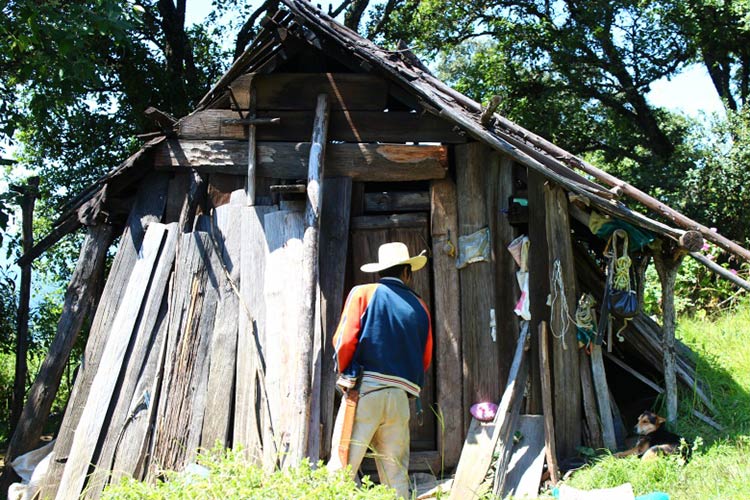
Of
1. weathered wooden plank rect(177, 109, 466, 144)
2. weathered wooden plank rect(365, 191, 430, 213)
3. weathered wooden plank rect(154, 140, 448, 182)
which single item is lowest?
weathered wooden plank rect(365, 191, 430, 213)

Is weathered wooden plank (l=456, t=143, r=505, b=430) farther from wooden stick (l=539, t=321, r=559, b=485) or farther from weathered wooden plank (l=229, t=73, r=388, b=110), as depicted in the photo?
weathered wooden plank (l=229, t=73, r=388, b=110)

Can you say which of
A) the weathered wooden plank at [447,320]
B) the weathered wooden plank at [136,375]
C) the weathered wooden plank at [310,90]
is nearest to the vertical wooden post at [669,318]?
the weathered wooden plank at [447,320]

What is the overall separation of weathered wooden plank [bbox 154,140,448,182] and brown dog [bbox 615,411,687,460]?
2.84 meters

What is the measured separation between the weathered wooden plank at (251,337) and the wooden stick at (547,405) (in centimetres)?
240

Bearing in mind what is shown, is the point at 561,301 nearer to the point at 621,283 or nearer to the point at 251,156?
the point at 621,283

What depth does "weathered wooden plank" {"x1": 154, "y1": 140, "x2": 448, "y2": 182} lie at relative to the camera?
755 centimetres

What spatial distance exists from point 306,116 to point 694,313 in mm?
7627

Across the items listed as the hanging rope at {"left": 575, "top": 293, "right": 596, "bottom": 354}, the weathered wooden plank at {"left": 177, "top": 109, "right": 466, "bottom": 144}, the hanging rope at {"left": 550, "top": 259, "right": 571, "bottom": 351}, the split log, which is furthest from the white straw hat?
the split log

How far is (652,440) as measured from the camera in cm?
667

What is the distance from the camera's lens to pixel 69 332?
7.86m

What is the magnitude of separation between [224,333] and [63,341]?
1.71 metres

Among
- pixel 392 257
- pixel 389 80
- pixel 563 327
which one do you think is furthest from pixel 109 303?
pixel 563 327

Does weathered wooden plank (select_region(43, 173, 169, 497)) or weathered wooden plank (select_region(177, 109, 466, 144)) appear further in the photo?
weathered wooden plank (select_region(177, 109, 466, 144))

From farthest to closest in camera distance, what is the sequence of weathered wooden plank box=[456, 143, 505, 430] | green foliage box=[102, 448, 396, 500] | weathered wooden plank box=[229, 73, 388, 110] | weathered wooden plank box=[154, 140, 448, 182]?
weathered wooden plank box=[229, 73, 388, 110] < weathered wooden plank box=[154, 140, 448, 182] < weathered wooden plank box=[456, 143, 505, 430] < green foliage box=[102, 448, 396, 500]
